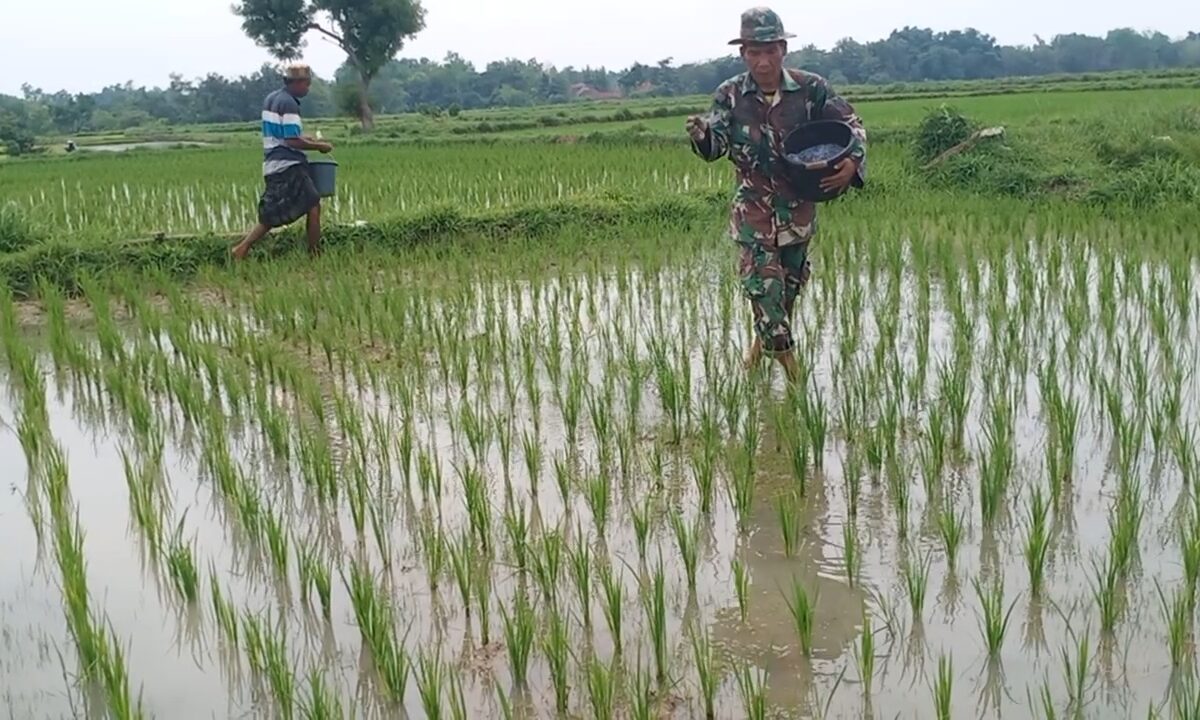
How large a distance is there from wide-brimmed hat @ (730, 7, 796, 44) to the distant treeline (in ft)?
107

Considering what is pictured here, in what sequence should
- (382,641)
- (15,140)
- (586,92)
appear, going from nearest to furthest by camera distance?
1. (382,641)
2. (15,140)
3. (586,92)

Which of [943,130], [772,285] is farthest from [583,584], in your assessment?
[943,130]

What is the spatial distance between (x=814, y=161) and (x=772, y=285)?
1.55ft

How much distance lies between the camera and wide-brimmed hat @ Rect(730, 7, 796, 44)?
3.78 m

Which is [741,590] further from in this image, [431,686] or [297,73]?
[297,73]

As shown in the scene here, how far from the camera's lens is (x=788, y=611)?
2494mm

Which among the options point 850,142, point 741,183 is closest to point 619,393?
point 741,183

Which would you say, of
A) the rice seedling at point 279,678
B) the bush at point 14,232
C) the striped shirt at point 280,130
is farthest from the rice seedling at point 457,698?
the bush at point 14,232

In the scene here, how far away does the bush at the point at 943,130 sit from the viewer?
9.60 m

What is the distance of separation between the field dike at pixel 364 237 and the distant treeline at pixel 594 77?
28718 millimetres

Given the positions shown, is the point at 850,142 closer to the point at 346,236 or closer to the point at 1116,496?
the point at 1116,496

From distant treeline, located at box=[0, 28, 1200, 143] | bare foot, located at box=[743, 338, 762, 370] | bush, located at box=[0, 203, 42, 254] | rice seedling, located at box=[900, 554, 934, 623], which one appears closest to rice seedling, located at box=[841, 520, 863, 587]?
rice seedling, located at box=[900, 554, 934, 623]

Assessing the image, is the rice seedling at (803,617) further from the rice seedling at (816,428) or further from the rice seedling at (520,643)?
the rice seedling at (816,428)

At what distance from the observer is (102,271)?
6.28 metres
